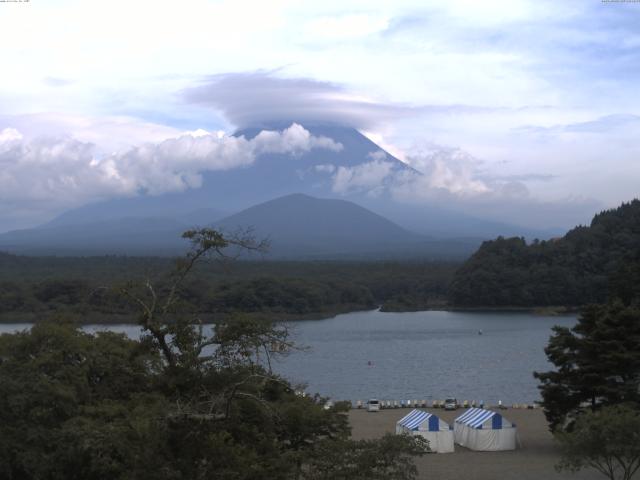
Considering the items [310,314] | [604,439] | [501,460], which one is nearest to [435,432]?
[501,460]

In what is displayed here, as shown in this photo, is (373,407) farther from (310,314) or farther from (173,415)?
(310,314)

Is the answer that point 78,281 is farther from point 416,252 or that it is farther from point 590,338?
point 416,252

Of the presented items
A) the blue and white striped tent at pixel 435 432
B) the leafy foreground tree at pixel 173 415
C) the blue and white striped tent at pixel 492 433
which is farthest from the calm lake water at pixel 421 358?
the leafy foreground tree at pixel 173 415

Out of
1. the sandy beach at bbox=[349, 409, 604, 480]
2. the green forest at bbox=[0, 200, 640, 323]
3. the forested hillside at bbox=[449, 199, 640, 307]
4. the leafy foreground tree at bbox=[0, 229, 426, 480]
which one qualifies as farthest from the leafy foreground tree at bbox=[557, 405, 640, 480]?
the forested hillside at bbox=[449, 199, 640, 307]

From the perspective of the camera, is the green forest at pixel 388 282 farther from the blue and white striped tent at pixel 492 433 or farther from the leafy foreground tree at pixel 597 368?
the leafy foreground tree at pixel 597 368

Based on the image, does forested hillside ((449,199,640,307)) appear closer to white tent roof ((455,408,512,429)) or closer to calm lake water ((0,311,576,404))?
calm lake water ((0,311,576,404))
